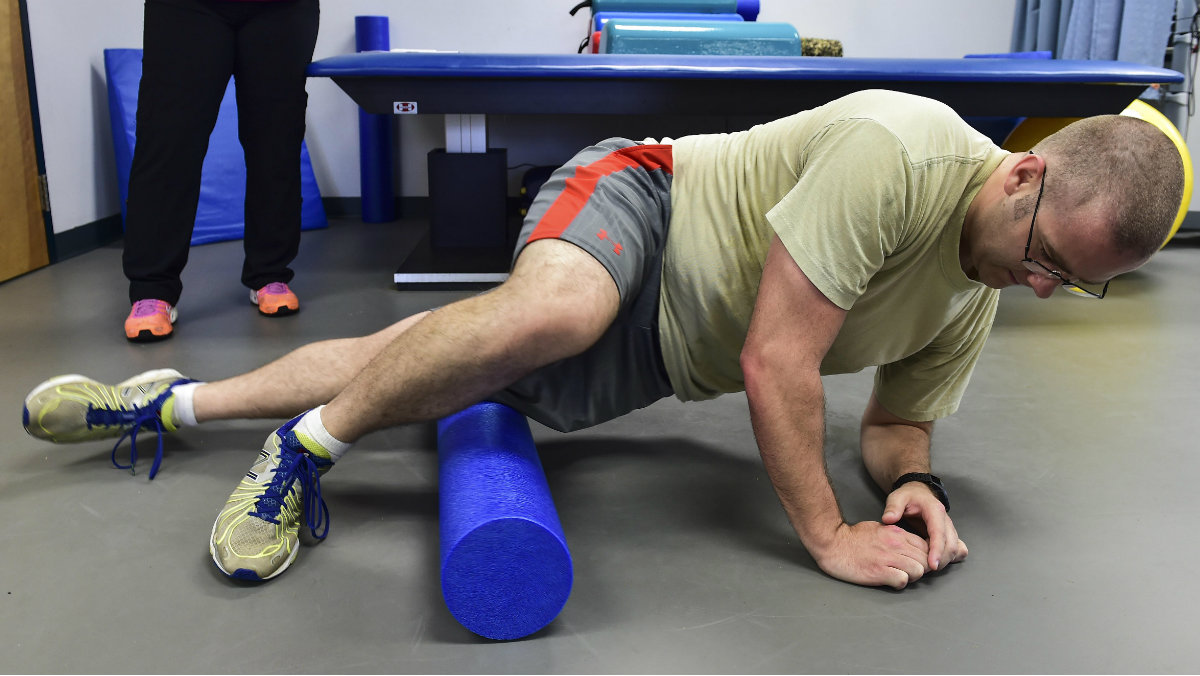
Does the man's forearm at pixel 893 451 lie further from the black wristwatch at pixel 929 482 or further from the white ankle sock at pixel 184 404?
the white ankle sock at pixel 184 404

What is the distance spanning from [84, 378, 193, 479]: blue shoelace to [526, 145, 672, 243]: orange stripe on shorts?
2.44 ft

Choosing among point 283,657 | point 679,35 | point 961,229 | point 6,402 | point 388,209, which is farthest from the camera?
point 388,209

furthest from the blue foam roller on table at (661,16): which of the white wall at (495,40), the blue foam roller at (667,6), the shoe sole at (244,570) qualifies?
the shoe sole at (244,570)

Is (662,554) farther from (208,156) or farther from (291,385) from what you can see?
(208,156)

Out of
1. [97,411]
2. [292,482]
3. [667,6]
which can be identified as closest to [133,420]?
[97,411]

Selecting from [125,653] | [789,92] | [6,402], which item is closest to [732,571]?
[125,653]

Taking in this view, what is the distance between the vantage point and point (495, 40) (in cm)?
420

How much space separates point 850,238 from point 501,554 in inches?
21.9

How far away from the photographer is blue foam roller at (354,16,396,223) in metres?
4.00

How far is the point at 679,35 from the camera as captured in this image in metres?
2.96

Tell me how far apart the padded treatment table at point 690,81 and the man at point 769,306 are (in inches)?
45.0

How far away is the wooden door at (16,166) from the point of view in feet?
9.40

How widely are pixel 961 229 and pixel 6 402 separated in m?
1.80

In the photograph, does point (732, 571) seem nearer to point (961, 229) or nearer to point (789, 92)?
point (961, 229)
